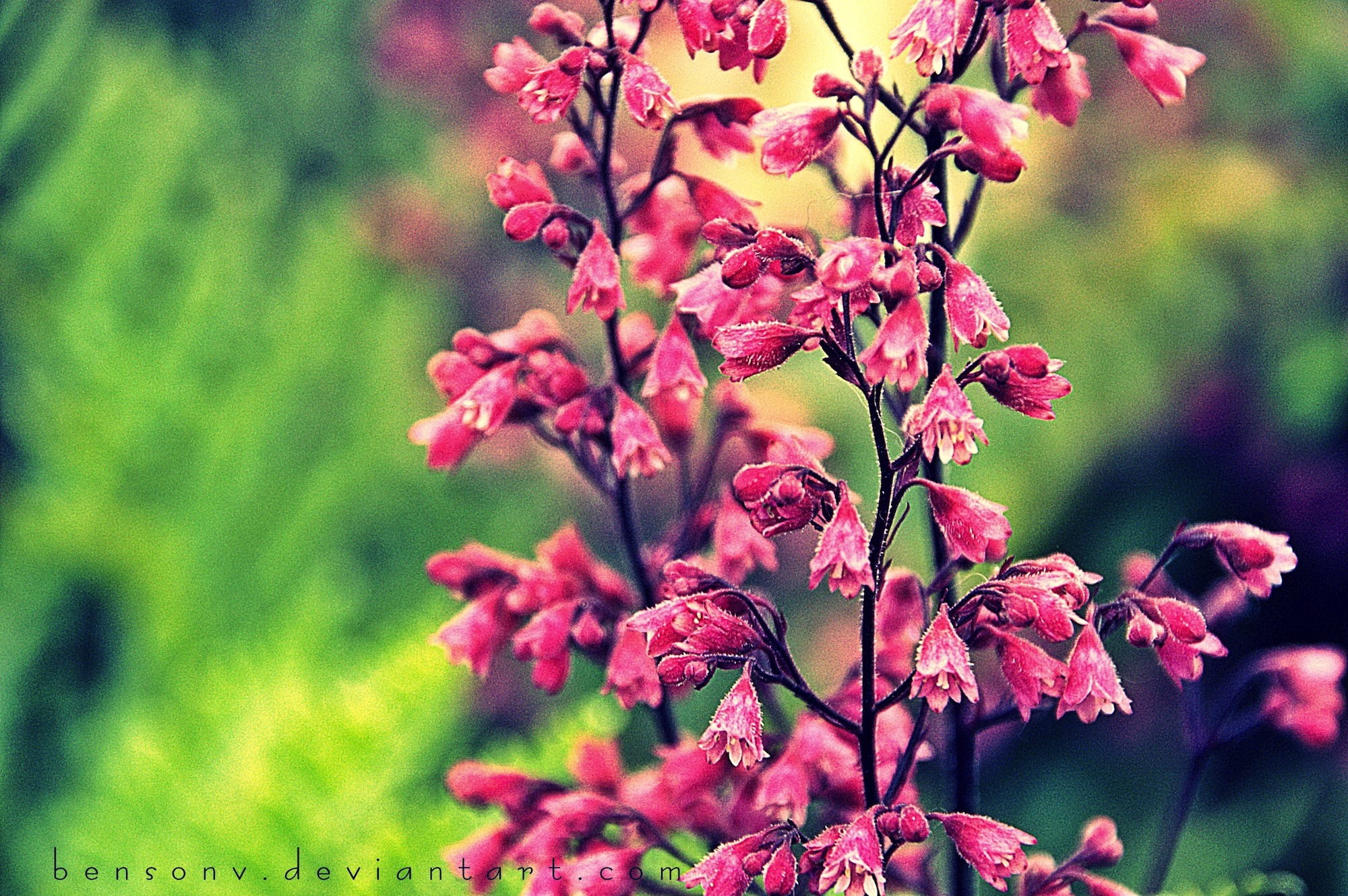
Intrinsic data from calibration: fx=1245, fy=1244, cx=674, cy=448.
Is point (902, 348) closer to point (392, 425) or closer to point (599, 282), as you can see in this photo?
point (599, 282)

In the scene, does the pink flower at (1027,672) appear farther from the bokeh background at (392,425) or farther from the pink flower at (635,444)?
the bokeh background at (392,425)

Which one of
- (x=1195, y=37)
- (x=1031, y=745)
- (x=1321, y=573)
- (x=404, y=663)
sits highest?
(x=1195, y=37)

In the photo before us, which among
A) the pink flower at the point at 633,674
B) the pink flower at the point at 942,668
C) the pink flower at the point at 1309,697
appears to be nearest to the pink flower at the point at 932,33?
the pink flower at the point at 942,668

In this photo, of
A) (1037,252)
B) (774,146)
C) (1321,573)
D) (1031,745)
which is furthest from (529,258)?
(774,146)

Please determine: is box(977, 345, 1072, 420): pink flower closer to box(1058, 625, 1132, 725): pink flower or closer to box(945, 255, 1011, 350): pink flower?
box(945, 255, 1011, 350): pink flower

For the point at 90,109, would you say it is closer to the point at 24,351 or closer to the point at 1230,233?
the point at 24,351

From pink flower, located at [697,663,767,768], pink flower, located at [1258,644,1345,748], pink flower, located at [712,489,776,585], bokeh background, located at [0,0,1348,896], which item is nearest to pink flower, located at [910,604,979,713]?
pink flower, located at [697,663,767,768]
